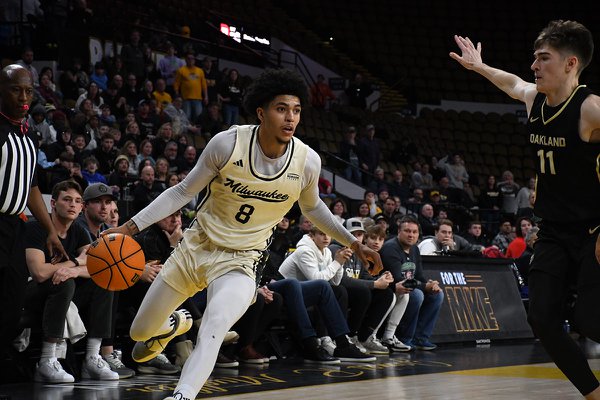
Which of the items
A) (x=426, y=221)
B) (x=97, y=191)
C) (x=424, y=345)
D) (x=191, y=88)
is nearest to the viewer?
(x=97, y=191)

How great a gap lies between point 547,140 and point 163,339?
8.86 feet

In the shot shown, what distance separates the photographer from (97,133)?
13.1 metres

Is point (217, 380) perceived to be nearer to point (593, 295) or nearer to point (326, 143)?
point (593, 295)

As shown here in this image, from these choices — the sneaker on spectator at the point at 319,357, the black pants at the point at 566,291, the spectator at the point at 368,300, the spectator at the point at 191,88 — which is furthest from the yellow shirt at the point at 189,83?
the black pants at the point at 566,291

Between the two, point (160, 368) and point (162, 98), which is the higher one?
point (162, 98)

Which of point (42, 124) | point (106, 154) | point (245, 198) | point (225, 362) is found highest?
point (42, 124)

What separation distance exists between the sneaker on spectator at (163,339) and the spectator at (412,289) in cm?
441

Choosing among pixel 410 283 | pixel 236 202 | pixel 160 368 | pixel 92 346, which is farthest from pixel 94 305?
pixel 410 283

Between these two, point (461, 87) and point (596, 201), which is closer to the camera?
point (596, 201)

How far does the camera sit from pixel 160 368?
25.6 ft

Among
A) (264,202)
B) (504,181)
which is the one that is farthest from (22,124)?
(504,181)

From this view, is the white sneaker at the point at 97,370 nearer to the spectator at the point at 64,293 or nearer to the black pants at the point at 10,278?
the spectator at the point at 64,293

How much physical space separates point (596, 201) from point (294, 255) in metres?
4.78

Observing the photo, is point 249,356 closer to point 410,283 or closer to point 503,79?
point 410,283
